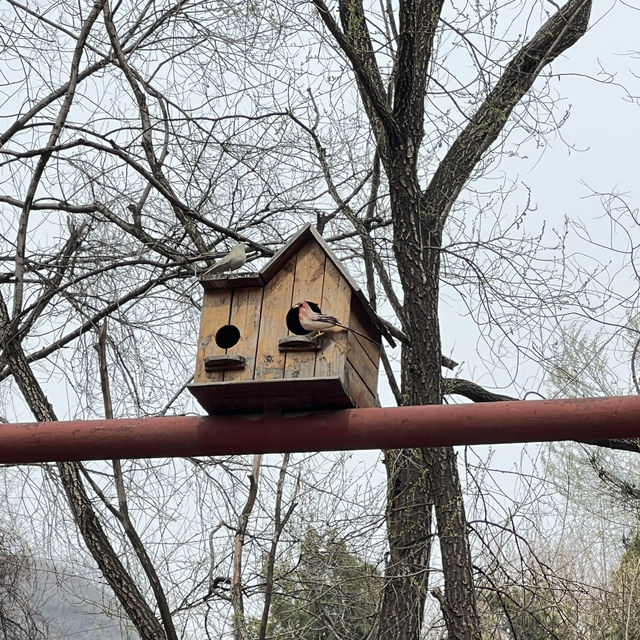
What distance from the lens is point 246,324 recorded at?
3.13 meters

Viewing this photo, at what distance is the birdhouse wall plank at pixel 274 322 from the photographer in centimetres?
296

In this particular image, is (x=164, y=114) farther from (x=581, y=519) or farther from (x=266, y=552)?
(x=581, y=519)

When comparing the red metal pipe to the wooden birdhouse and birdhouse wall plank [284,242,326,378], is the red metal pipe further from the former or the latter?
birdhouse wall plank [284,242,326,378]

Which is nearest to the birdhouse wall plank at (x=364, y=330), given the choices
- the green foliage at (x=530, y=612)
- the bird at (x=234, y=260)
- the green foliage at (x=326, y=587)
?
the bird at (x=234, y=260)

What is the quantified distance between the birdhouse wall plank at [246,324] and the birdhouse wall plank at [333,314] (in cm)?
21

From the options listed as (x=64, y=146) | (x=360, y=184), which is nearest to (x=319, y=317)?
(x=64, y=146)

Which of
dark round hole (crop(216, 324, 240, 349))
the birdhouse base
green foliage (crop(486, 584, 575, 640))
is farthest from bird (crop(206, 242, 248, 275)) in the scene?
green foliage (crop(486, 584, 575, 640))

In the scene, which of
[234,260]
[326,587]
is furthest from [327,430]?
[326,587]

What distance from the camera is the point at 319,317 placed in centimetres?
299

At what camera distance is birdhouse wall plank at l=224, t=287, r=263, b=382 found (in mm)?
2961

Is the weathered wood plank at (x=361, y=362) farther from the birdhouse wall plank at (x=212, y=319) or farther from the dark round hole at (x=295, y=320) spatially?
the birdhouse wall plank at (x=212, y=319)

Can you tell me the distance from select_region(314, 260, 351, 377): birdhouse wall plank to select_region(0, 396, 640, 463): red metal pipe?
0.60 ft

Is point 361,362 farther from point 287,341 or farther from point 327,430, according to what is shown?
point 327,430

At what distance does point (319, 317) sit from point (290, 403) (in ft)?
0.98
